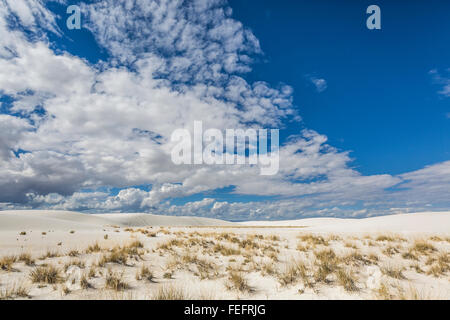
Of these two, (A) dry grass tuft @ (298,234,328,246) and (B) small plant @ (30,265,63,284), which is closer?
(B) small plant @ (30,265,63,284)

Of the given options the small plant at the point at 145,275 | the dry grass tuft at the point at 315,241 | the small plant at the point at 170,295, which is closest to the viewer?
the small plant at the point at 170,295

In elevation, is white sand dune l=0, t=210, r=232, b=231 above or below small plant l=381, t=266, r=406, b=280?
below

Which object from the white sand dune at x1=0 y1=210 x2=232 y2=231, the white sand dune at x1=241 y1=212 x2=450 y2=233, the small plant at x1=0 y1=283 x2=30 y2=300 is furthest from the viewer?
the white sand dune at x1=0 y1=210 x2=232 y2=231

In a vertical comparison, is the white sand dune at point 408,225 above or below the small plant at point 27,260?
below

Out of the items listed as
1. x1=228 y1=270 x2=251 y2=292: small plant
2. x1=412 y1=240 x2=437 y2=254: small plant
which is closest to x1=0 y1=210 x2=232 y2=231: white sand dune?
x1=228 y1=270 x2=251 y2=292: small plant

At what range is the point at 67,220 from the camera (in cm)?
5338

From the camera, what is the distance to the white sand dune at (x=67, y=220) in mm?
35812

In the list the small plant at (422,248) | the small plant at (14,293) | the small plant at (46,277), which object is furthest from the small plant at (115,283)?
the small plant at (422,248)

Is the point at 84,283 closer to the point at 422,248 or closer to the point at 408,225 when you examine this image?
the point at 422,248

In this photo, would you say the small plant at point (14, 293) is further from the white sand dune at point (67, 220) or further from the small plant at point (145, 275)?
the white sand dune at point (67, 220)

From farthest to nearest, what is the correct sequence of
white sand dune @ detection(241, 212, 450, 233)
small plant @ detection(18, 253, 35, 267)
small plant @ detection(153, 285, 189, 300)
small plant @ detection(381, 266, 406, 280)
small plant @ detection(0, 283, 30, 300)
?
1. white sand dune @ detection(241, 212, 450, 233)
2. small plant @ detection(18, 253, 35, 267)
3. small plant @ detection(381, 266, 406, 280)
4. small plant @ detection(153, 285, 189, 300)
5. small plant @ detection(0, 283, 30, 300)

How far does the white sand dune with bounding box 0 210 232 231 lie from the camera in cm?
3581

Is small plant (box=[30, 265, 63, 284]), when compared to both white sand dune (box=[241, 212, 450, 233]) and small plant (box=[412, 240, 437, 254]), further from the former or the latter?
white sand dune (box=[241, 212, 450, 233])
